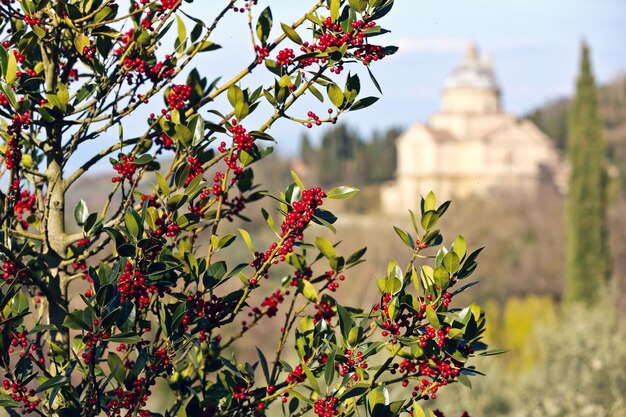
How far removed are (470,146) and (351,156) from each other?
30.7 feet

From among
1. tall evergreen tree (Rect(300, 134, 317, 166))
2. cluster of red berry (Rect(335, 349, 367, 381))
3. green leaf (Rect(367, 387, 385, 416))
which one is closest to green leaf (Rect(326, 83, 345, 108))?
cluster of red berry (Rect(335, 349, 367, 381))

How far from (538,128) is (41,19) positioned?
216 feet

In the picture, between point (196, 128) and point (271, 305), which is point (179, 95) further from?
point (271, 305)

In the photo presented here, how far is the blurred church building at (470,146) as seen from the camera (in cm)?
6003

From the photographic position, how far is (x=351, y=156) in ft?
202

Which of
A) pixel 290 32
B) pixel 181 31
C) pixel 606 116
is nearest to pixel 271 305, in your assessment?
pixel 290 32

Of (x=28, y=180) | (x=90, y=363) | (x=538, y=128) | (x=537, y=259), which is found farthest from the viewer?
(x=538, y=128)

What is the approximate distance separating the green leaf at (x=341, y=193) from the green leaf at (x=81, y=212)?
30.8 inches

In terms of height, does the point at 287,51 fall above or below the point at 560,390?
above

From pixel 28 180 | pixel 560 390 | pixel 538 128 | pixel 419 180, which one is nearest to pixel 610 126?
pixel 538 128

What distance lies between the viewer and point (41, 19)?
2.45 metres

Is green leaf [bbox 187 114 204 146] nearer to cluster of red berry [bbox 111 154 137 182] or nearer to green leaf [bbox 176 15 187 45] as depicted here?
cluster of red berry [bbox 111 154 137 182]

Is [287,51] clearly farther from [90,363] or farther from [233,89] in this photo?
[90,363]

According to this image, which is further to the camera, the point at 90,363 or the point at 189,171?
the point at 189,171
